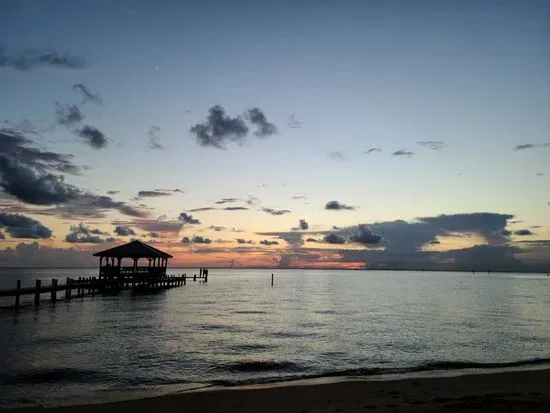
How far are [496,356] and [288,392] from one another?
43.8ft

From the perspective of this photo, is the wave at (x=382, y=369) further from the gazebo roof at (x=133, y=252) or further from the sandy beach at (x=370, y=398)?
the gazebo roof at (x=133, y=252)

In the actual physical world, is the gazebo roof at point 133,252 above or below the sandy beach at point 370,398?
above

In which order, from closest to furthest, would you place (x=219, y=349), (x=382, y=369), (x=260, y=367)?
(x=382, y=369) < (x=260, y=367) < (x=219, y=349)

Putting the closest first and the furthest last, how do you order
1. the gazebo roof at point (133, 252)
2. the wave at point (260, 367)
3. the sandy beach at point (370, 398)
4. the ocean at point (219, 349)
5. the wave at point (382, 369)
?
the sandy beach at point (370, 398) < the ocean at point (219, 349) < the wave at point (382, 369) < the wave at point (260, 367) < the gazebo roof at point (133, 252)

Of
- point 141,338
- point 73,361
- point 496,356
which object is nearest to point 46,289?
point 141,338

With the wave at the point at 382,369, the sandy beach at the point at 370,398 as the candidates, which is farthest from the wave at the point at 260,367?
the sandy beach at the point at 370,398

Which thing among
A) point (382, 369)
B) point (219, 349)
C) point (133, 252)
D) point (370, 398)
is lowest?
point (219, 349)

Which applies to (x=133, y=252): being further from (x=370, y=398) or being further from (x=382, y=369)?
(x=370, y=398)

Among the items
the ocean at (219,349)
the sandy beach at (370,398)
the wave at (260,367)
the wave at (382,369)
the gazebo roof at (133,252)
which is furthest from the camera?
the gazebo roof at (133,252)

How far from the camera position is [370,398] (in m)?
11.6

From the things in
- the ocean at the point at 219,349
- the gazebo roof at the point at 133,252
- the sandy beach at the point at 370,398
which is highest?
the gazebo roof at the point at 133,252

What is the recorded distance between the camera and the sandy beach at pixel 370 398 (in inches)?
404

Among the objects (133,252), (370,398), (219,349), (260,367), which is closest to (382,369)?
(260,367)

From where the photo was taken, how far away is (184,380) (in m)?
15.6
